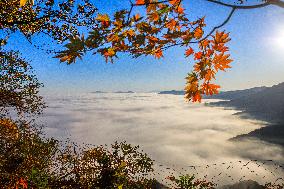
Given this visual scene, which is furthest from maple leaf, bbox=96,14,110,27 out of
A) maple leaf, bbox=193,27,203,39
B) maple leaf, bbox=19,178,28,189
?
maple leaf, bbox=19,178,28,189

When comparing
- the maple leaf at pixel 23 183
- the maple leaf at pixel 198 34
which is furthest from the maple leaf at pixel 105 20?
the maple leaf at pixel 23 183

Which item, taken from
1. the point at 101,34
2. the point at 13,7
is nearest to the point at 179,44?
the point at 101,34

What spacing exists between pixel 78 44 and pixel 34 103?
68.1 ft

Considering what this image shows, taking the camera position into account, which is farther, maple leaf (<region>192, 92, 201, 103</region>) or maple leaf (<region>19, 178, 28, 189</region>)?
maple leaf (<region>19, 178, 28, 189</region>)

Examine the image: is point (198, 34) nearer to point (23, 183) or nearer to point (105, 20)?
point (105, 20)

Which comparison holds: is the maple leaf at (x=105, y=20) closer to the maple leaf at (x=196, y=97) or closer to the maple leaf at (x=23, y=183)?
the maple leaf at (x=196, y=97)

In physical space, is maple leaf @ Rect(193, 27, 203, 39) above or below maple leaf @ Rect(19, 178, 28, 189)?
above

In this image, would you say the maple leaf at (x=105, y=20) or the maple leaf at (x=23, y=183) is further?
the maple leaf at (x=23, y=183)

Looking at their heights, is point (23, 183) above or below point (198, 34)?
below

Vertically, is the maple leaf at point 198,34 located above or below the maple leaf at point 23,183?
above

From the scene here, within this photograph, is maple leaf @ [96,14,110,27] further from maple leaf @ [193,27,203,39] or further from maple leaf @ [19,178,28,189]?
maple leaf @ [19,178,28,189]

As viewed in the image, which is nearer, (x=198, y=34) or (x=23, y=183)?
(x=198, y=34)

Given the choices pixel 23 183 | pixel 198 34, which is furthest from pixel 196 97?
pixel 23 183

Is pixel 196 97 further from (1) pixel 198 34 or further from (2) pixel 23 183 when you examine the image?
(2) pixel 23 183
